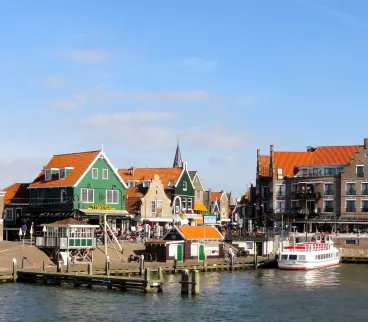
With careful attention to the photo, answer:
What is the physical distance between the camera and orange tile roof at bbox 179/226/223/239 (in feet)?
281

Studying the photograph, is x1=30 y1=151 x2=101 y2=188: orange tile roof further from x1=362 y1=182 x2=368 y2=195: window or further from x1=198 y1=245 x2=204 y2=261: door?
x1=362 y1=182 x2=368 y2=195: window

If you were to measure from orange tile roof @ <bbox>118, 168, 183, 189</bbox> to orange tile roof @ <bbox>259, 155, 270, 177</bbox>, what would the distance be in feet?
62.7

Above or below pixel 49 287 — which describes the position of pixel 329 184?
above

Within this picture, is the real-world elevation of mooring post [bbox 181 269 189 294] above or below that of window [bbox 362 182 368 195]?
below

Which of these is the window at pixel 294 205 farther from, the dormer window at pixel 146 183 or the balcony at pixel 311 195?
the dormer window at pixel 146 183

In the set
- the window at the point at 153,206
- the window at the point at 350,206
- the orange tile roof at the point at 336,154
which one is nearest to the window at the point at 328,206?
the window at the point at 350,206

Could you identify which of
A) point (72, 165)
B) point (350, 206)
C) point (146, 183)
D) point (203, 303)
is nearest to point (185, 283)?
point (203, 303)

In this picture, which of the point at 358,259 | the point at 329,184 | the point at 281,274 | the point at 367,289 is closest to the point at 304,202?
the point at 329,184

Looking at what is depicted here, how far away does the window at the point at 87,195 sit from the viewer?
92312 mm

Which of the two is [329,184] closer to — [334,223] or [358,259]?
[334,223]

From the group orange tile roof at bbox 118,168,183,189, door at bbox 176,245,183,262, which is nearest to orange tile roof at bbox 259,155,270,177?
orange tile roof at bbox 118,168,183,189

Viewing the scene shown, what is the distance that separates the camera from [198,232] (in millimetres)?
87312

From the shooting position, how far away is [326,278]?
75875 mm

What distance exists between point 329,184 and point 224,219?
39165mm
